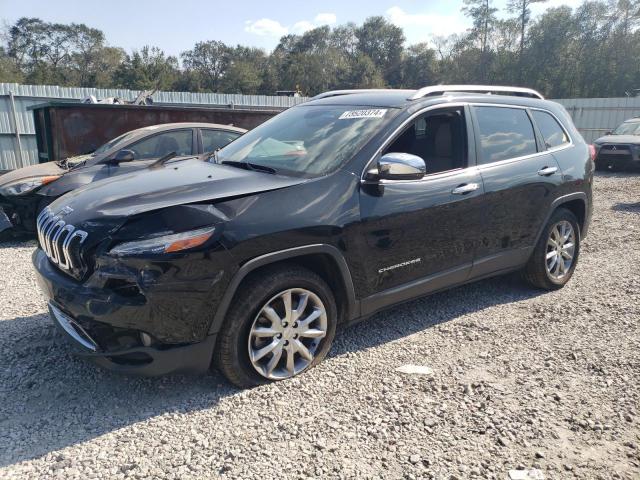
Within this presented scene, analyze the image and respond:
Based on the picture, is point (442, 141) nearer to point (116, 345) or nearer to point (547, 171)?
point (547, 171)

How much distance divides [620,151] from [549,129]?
12.2 m

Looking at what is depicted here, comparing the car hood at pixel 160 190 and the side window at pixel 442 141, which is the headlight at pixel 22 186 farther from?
the side window at pixel 442 141

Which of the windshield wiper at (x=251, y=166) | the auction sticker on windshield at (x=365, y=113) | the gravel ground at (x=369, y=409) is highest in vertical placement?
the auction sticker on windshield at (x=365, y=113)

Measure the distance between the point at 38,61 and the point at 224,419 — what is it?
258ft

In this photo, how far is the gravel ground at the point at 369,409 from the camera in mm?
2506

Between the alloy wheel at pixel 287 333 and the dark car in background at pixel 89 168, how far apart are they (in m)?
4.00

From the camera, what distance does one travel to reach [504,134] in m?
4.40

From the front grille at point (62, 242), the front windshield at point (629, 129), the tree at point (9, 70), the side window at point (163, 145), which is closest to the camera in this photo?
the front grille at point (62, 242)

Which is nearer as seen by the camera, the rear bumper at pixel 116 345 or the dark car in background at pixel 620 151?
the rear bumper at pixel 116 345

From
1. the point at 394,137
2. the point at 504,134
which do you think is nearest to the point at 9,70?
the point at 504,134

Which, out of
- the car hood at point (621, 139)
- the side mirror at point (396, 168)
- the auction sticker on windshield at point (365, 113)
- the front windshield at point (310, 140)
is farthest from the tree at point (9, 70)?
the side mirror at point (396, 168)

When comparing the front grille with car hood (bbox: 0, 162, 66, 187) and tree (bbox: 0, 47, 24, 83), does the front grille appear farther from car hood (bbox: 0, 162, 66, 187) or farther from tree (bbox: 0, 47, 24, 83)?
tree (bbox: 0, 47, 24, 83)

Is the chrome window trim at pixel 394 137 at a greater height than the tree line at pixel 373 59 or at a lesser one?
lesser

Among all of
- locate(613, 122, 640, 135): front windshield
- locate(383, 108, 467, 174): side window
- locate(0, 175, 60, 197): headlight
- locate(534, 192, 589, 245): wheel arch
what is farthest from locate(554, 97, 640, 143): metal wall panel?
locate(0, 175, 60, 197): headlight
